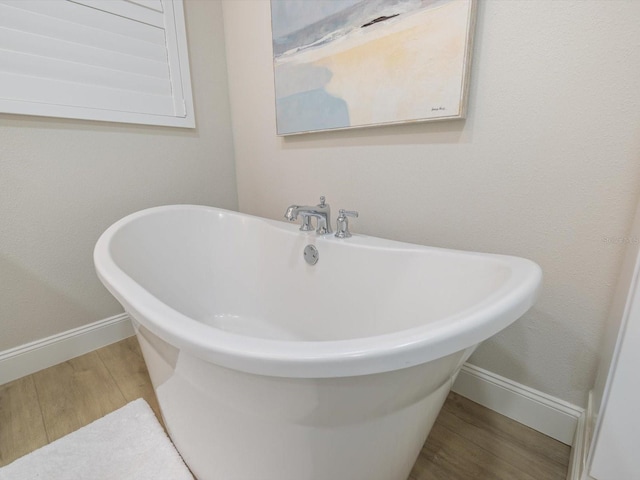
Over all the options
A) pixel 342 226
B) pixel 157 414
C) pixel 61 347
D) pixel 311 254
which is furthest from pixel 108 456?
pixel 342 226

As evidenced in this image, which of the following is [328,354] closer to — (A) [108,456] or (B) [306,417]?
(B) [306,417]

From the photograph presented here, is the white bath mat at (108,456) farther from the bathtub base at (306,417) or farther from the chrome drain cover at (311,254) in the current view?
the chrome drain cover at (311,254)

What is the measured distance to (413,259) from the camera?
926 mm

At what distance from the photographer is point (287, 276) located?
50.6 inches

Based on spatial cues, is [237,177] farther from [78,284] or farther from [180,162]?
[78,284]

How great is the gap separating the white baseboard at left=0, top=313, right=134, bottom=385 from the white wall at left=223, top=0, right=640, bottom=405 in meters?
1.41

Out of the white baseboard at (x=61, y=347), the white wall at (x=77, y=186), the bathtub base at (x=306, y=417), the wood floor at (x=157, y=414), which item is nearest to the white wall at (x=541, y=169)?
the wood floor at (x=157, y=414)

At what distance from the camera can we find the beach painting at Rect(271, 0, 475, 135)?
890mm

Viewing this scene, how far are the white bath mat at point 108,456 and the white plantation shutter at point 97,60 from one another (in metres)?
1.18

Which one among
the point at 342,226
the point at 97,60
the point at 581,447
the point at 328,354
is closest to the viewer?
the point at 328,354

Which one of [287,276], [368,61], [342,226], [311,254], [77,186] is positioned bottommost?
[287,276]

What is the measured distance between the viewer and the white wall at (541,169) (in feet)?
2.36

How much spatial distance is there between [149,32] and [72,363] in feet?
5.12

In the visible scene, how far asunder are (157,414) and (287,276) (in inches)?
26.5
